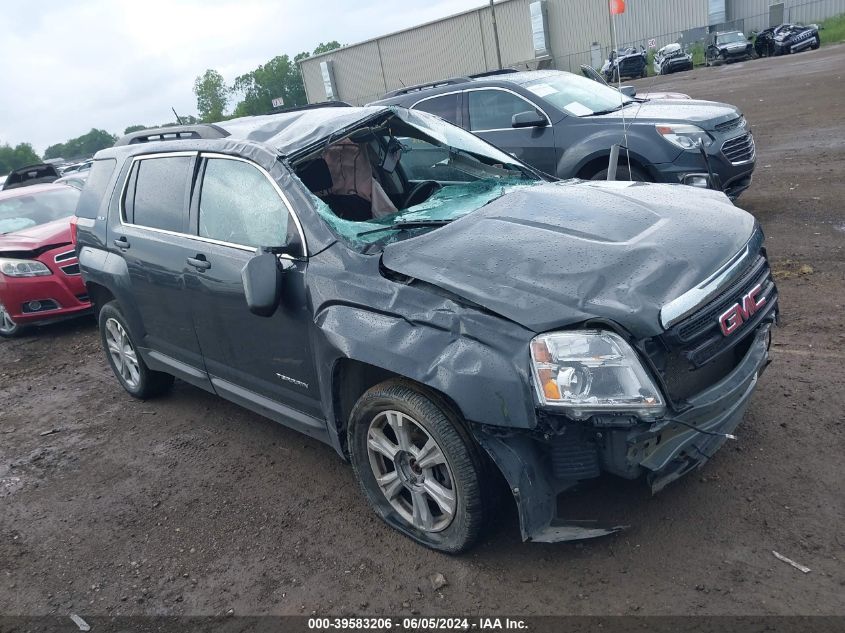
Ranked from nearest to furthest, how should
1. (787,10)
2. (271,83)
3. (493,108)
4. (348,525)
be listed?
1. (348,525)
2. (493,108)
3. (787,10)
4. (271,83)

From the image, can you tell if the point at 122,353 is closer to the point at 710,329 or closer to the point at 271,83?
the point at 710,329

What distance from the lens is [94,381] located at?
6.59m

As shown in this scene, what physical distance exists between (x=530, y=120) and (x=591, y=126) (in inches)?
26.8

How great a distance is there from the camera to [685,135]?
7152mm

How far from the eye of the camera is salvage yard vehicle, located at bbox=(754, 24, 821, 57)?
1212 inches

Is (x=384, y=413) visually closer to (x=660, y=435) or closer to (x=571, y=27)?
(x=660, y=435)

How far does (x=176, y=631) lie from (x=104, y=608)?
47 centimetres

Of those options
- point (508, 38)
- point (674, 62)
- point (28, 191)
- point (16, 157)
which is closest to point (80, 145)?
point (16, 157)

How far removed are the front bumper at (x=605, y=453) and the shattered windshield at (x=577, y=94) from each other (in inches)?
221

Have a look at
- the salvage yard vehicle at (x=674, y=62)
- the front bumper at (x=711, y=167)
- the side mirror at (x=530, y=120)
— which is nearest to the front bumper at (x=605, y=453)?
the front bumper at (x=711, y=167)

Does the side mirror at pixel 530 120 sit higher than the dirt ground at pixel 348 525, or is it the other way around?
the side mirror at pixel 530 120

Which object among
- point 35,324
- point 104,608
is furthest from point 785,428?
point 35,324

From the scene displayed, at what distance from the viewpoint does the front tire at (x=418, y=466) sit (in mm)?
3002

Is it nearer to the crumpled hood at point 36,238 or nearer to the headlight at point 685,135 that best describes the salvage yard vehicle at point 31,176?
the crumpled hood at point 36,238
